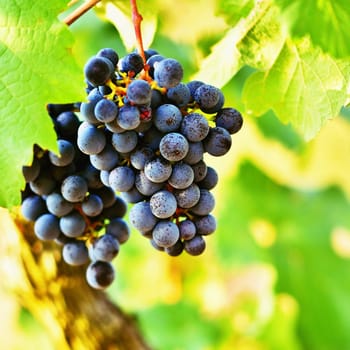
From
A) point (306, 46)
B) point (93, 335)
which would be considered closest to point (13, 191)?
point (306, 46)

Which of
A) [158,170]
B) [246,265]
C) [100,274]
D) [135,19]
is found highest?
[135,19]

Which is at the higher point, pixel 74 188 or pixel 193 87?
pixel 193 87

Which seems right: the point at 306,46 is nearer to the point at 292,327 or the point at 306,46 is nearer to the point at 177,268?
the point at 292,327

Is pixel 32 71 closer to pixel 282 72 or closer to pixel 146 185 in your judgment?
pixel 146 185

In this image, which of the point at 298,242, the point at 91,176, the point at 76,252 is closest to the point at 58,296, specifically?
the point at 76,252

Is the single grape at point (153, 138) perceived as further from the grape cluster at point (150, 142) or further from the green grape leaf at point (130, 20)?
the green grape leaf at point (130, 20)

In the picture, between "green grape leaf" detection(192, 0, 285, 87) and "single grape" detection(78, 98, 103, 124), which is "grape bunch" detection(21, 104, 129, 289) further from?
"green grape leaf" detection(192, 0, 285, 87)
